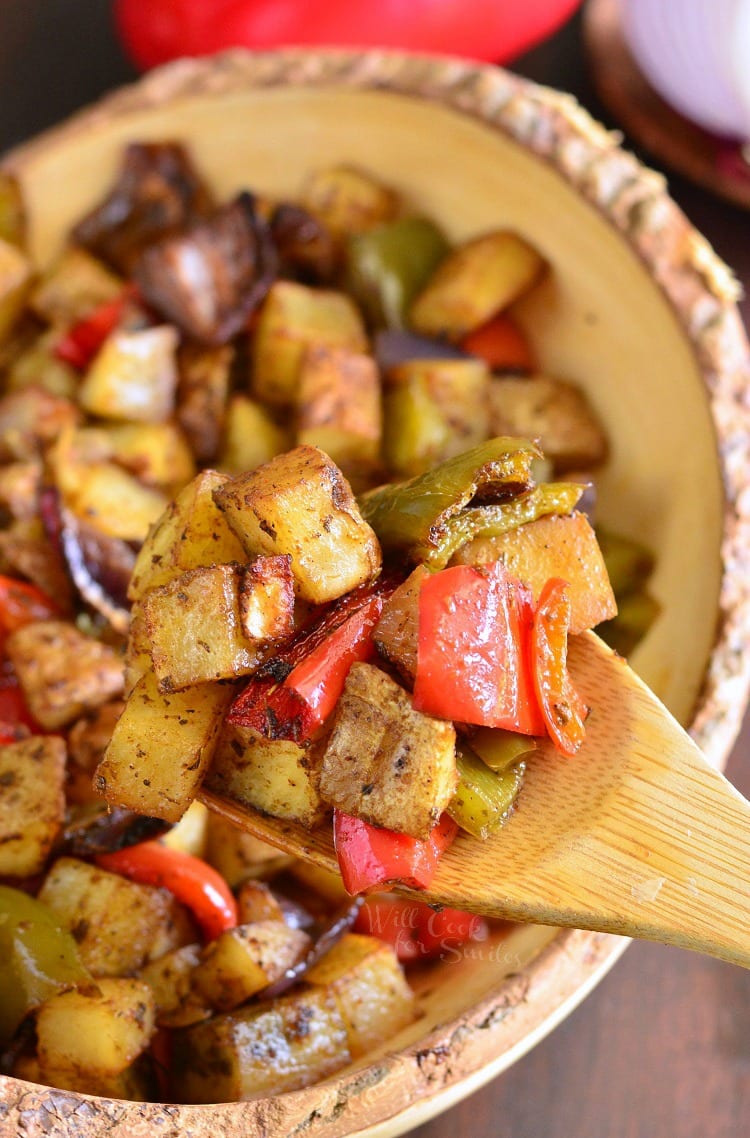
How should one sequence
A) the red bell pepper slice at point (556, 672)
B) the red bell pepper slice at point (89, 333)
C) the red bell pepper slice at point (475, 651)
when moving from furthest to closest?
the red bell pepper slice at point (89, 333), the red bell pepper slice at point (556, 672), the red bell pepper slice at point (475, 651)

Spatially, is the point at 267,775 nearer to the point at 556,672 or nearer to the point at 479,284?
the point at 556,672

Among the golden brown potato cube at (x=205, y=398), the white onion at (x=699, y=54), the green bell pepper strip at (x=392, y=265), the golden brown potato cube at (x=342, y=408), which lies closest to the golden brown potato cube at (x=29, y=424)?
the golden brown potato cube at (x=205, y=398)

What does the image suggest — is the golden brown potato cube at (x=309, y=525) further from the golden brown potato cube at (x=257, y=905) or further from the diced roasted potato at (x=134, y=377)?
the diced roasted potato at (x=134, y=377)

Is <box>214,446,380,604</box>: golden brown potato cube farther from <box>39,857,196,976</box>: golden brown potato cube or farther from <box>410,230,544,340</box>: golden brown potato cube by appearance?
<box>410,230,544,340</box>: golden brown potato cube

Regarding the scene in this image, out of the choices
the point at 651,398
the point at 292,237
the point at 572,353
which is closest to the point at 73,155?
the point at 292,237

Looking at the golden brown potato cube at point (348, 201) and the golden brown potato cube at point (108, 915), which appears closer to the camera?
the golden brown potato cube at point (108, 915)

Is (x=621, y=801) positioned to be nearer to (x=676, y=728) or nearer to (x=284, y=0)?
(x=676, y=728)

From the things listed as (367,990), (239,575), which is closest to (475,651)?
(239,575)
